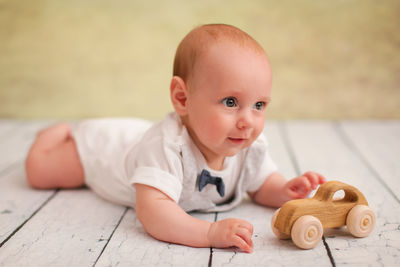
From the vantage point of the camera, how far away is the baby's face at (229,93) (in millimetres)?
948

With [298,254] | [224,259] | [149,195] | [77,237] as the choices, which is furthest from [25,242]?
[298,254]

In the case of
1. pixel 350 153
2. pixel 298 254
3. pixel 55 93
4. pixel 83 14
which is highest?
pixel 83 14

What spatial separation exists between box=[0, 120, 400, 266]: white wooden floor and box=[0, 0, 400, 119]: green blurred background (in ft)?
1.97

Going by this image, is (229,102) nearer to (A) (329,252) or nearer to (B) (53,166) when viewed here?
(A) (329,252)

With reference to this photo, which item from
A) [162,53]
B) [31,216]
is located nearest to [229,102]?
[31,216]

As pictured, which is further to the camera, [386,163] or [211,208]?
[386,163]

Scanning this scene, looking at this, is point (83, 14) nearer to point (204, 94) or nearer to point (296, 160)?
point (296, 160)

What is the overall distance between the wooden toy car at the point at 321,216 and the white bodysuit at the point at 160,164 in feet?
0.69

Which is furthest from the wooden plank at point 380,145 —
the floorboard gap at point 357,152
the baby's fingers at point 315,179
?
the baby's fingers at point 315,179

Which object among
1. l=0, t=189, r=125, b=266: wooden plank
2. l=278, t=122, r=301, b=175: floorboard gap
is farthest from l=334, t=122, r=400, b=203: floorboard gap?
l=0, t=189, r=125, b=266: wooden plank

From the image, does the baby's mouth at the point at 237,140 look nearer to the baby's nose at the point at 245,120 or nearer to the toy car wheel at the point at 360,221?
the baby's nose at the point at 245,120

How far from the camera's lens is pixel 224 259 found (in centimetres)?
88

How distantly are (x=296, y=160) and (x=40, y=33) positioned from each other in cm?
140

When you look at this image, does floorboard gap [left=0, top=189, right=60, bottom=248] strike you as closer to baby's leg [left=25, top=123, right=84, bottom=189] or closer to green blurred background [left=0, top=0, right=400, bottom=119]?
baby's leg [left=25, top=123, right=84, bottom=189]
